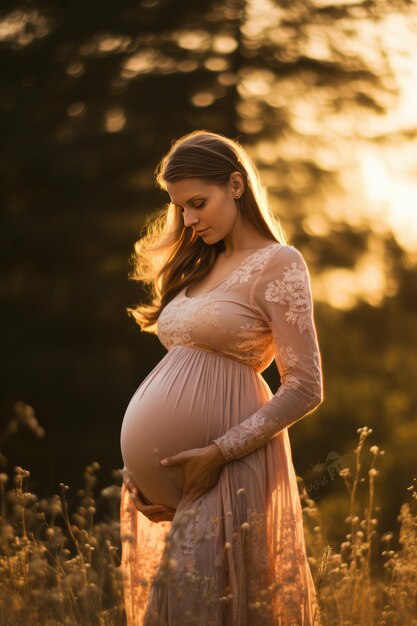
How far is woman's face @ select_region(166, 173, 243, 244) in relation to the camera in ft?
9.85

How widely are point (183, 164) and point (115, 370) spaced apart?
2.62 meters

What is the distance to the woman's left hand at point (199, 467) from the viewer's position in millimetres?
2822

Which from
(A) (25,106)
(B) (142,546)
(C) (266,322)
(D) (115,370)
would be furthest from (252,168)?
(A) (25,106)

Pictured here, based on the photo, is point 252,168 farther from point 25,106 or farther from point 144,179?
point 25,106

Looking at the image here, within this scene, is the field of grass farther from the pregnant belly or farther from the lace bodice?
the lace bodice

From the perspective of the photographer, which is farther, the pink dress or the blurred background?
the blurred background

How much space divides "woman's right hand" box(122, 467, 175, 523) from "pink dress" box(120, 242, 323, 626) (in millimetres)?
25

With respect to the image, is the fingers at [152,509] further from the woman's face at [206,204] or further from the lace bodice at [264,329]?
the woman's face at [206,204]

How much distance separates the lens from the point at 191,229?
3363 mm

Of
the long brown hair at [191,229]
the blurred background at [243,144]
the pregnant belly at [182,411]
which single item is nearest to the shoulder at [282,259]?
the long brown hair at [191,229]

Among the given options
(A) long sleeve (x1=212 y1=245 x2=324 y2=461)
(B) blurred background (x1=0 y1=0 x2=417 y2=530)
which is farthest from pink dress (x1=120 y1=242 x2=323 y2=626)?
(B) blurred background (x1=0 y1=0 x2=417 y2=530)

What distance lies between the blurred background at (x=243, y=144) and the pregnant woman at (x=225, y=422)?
245cm

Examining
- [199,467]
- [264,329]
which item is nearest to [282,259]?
[264,329]

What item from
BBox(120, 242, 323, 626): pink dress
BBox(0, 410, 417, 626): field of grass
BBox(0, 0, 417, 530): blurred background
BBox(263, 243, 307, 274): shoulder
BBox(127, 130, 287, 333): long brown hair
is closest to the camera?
BBox(0, 410, 417, 626): field of grass
